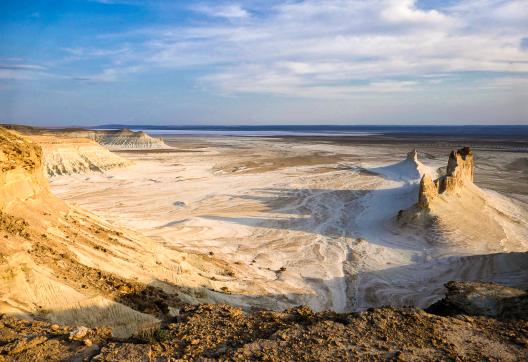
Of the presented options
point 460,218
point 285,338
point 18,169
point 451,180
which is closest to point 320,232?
point 460,218

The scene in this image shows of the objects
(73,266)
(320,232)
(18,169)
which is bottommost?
(320,232)

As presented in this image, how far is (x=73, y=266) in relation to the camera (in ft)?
25.6

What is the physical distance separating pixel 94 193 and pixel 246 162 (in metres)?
20.9

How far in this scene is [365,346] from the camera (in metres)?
4.79

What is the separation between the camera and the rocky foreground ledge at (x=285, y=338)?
4520 mm

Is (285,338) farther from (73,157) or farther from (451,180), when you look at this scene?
(73,157)

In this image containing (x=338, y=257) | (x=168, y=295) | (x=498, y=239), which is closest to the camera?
(x=168, y=295)

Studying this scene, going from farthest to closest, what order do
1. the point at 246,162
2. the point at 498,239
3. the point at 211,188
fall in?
the point at 246,162 → the point at 211,188 → the point at 498,239

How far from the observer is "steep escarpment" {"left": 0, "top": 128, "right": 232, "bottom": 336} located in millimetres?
6621

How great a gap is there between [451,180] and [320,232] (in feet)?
22.9

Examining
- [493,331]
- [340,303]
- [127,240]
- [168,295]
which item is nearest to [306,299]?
[340,303]

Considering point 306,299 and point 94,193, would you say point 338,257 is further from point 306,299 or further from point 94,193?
point 94,193

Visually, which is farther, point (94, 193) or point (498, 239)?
point (94, 193)

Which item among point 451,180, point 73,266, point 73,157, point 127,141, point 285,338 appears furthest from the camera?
point 127,141
